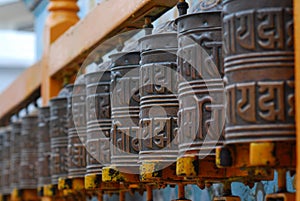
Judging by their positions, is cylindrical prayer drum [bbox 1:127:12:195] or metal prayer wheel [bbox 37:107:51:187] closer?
metal prayer wheel [bbox 37:107:51:187]

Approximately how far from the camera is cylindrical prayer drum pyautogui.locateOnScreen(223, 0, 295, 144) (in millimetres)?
1150

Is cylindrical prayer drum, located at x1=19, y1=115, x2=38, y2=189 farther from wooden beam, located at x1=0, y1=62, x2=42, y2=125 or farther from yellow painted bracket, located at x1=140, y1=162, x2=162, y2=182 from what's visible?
yellow painted bracket, located at x1=140, y1=162, x2=162, y2=182

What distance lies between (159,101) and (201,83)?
Answer: 0.16 m

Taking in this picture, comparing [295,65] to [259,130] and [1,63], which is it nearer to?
[259,130]

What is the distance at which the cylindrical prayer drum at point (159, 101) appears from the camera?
1444mm

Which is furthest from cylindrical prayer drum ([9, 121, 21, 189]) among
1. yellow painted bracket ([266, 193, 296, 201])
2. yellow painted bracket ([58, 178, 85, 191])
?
yellow painted bracket ([266, 193, 296, 201])

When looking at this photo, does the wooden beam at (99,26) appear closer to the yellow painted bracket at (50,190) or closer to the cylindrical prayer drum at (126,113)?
the cylindrical prayer drum at (126,113)

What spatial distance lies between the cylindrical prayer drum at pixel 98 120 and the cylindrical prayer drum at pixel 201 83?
40 cm

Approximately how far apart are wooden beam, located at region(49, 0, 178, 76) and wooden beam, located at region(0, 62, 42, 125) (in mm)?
247

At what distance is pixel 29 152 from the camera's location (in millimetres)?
2588

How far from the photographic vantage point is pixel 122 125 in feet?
5.27

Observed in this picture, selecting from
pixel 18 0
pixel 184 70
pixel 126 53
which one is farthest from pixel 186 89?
pixel 18 0

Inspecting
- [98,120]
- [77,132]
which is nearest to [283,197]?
[98,120]

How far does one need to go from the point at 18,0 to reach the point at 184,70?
180 inches
